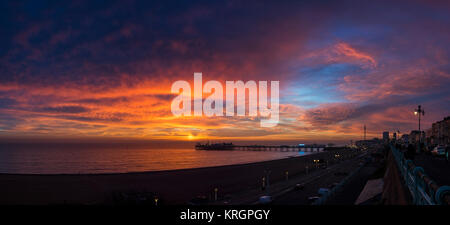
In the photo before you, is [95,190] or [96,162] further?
[96,162]

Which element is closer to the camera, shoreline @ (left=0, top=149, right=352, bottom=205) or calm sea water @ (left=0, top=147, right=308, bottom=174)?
shoreline @ (left=0, top=149, right=352, bottom=205)

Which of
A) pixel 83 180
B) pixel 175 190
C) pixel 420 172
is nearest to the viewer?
pixel 420 172

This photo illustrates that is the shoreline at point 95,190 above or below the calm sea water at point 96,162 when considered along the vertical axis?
above

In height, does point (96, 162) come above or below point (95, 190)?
below

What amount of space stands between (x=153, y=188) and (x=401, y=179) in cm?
3729

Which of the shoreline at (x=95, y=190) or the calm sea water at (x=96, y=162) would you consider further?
the calm sea water at (x=96, y=162)

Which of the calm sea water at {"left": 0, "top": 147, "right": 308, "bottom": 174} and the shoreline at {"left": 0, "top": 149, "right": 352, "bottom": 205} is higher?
the shoreline at {"left": 0, "top": 149, "right": 352, "bottom": 205}
